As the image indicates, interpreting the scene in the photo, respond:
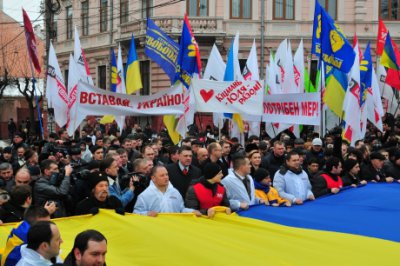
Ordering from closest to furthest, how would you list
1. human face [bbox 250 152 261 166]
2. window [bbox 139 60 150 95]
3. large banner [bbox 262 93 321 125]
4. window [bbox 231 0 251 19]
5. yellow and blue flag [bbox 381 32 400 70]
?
human face [bbox 250 152 261 166] → large banner [bbox 262 93 321 125] → yellow and blue flag [bbox 381 32 400 70] → window [bbox 231 0 251 19] → window [bbox 139 60 150 95]

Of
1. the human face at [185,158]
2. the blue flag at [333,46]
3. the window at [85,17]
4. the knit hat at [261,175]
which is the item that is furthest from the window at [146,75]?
the knit hat at [261,175]

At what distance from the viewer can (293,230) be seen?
6715mm

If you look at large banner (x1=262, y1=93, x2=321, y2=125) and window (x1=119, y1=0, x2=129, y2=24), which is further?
window (x1=119, y1=0, x2=129, y2=24)

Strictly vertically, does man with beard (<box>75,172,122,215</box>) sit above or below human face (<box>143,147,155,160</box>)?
below

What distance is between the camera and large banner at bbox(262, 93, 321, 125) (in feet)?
42.2

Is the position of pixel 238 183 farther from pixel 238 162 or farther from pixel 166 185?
pixel 166 185

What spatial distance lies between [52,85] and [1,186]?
8118 mm

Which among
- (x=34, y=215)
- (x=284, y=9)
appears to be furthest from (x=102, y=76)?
(x=34, y=215)

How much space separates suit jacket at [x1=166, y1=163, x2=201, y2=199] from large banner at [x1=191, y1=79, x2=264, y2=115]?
3.92m

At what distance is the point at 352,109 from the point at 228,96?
3.08 metres

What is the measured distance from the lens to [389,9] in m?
32.4

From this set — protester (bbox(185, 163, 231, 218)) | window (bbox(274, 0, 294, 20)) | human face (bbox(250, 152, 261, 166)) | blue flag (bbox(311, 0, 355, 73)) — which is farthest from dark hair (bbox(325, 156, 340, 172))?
window (bbox(274, 0, 294, 20))

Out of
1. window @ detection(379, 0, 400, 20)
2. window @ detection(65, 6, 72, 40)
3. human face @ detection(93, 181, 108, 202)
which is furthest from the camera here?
window @ detection(65, 6, 72, 40)

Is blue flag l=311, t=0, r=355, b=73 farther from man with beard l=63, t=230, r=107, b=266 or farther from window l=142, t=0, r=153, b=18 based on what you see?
window l=142, t=0, r=153, b=18
